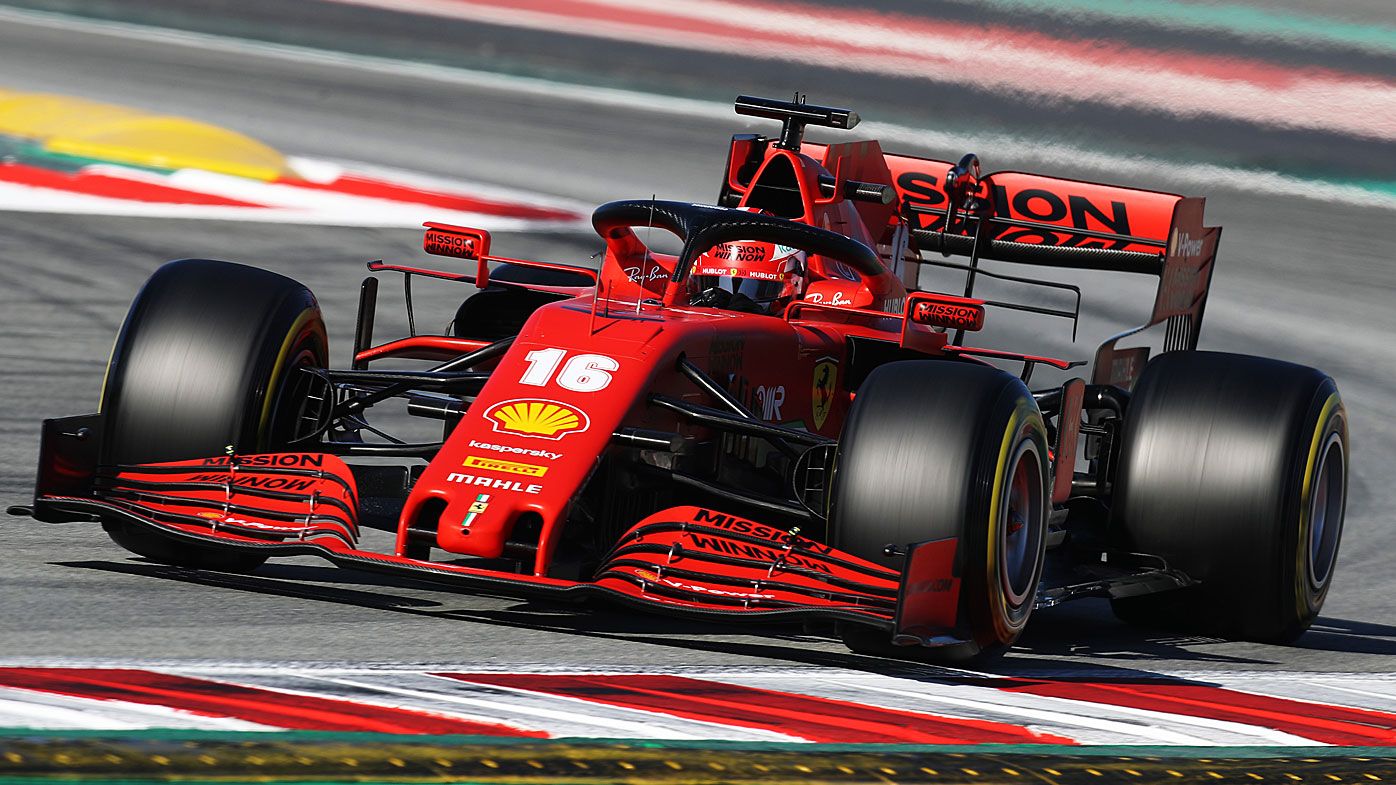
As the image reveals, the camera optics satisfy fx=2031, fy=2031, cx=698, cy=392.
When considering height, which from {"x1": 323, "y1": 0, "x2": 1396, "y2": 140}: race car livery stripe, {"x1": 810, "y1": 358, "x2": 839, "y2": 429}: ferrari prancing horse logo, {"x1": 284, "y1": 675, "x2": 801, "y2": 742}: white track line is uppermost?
{"x1": 323, "y1": 0, "x2": 1396, "y2": 140}: race car livery stripe

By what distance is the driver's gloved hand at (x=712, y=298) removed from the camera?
832 cm

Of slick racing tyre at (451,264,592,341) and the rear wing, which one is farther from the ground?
the rear wing

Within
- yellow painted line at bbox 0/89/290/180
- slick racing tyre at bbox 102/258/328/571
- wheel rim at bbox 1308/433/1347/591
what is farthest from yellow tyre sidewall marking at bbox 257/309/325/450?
yellow painted line at bbox 0/89/290/180

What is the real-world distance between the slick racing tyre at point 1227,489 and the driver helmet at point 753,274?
5.20ft

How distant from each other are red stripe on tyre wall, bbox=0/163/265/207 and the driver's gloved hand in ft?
35.5

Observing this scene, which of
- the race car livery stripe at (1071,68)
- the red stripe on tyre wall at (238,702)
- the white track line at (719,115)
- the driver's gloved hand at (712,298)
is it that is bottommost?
the red stripe on tyre wall at (238,702)

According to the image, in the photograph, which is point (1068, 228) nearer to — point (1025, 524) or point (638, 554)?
point (1025, 524)

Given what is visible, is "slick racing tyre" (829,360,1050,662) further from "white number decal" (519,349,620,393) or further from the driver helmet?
the driver helmet

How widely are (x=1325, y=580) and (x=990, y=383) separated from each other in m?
2.29

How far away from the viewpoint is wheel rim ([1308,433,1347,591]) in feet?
26.2

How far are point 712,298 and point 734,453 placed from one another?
102 centimetres

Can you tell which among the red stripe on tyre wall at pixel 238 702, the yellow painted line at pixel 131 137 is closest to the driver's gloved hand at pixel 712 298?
the red stripe on tyre wall at pixel 238 702

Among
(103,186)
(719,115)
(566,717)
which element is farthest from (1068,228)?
(719,115)

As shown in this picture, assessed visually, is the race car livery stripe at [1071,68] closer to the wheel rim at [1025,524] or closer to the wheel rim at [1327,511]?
the wheel rim at [1327,511]
